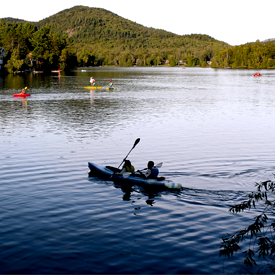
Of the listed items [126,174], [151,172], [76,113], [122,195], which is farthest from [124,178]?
[76,113]

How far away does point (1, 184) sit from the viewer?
17.2 metres

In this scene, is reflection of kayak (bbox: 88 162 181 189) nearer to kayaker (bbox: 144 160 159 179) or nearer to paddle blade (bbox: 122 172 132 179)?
paddle blade (bbox: 122 172 132 179)

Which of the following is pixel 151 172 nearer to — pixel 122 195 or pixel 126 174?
pixel 126 174

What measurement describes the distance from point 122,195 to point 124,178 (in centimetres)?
136

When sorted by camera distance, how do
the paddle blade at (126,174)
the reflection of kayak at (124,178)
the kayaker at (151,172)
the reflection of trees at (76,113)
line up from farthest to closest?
the reflection of trees at (76,113)
the paddle blade at (126,174)
the kayaker at (151,172)
the reflection of kayak at (124,178)

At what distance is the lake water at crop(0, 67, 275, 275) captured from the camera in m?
10.8

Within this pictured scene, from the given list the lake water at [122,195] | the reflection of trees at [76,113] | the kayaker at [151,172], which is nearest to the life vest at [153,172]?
the kayaker at [151,172]

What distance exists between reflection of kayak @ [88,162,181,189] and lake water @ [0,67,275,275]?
1.11ft

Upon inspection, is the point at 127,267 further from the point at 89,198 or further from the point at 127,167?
the point at 127,167

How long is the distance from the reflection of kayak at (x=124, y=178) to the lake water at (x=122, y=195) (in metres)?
0.34

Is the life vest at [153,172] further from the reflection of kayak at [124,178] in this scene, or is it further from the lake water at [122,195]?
the lake water at [122,195]

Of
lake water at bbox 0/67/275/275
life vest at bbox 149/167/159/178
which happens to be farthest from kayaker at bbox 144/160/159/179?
lake water at bbox 0/67/275/275

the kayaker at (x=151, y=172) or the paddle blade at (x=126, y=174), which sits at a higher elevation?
the kayaker at (x=151, y=172)

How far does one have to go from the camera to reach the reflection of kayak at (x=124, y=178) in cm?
1653
